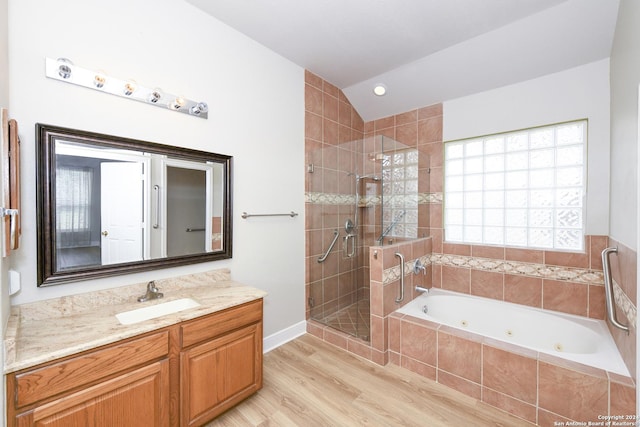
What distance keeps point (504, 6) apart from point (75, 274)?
336cm

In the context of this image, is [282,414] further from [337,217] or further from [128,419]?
[337,217]

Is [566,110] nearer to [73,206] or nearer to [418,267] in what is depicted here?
[418,267]

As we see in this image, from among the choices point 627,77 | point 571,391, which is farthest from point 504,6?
point 571,391

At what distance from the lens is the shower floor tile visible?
258 cm

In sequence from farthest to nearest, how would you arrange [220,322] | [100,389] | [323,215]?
[323,215], [220,322], [100,389]

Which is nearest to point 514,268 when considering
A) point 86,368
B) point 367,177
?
point 367,177

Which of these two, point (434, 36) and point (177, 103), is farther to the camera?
point (434, 36)

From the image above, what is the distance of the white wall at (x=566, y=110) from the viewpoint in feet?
7.24

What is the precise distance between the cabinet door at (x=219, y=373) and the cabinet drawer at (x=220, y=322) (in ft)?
0.14

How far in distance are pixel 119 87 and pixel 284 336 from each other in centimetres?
241

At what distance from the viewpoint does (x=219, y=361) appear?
163 centimetres

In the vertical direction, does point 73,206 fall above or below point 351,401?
above

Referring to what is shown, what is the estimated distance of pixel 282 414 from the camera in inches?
68.2

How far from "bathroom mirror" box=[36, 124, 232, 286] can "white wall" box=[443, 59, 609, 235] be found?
2.63 metres
